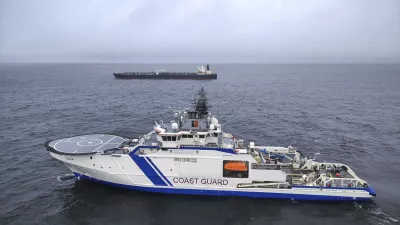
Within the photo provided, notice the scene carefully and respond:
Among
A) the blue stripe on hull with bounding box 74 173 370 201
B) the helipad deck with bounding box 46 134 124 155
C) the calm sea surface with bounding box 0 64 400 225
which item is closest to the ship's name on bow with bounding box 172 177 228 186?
the blue stripe on hull with bounding box 74 173 370 201

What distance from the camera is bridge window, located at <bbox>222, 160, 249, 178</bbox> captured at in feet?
75.4

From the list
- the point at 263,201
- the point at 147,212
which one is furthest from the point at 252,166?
the point at 147,212

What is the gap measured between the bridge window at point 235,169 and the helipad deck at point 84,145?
9260 mm

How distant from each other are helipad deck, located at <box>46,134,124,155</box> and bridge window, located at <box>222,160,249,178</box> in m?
9.26

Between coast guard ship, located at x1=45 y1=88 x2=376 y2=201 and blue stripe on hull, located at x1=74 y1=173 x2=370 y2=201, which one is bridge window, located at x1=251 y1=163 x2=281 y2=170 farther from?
blue stripe on hull, located at x1=74 y1=173 x2=370 y2=201

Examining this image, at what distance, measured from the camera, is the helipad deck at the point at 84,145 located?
23.4m

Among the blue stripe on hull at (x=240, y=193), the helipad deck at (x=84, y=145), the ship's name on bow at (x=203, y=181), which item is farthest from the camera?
the helipad deck at (x=84, y=145)

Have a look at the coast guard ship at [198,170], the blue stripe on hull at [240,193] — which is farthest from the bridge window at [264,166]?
the blue stripe on hull at [240,193]

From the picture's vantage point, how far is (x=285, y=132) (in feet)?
139

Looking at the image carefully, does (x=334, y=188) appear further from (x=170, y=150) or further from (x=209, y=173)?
(x=170, y=150)

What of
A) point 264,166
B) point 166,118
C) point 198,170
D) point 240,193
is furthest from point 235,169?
point 166,118

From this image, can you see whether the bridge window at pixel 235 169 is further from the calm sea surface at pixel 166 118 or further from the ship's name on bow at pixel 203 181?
the calm sea surface at pixel 166 118

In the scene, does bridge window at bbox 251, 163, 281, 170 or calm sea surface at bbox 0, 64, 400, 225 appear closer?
calm sea surface at bbox 0, 64, 400, 225

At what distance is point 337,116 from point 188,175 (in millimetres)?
39796
